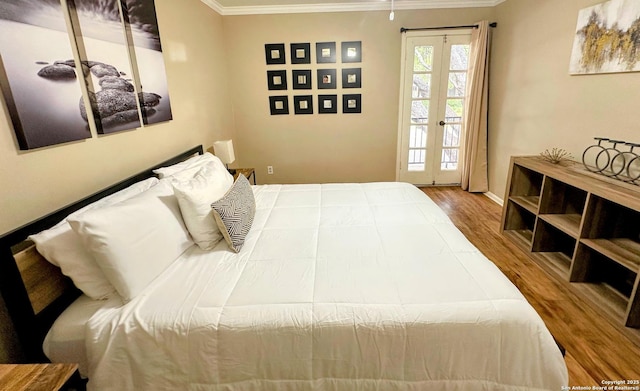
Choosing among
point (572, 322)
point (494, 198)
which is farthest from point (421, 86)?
point (572, 322)

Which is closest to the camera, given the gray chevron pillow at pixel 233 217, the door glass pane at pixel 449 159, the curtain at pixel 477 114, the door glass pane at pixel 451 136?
the gray chevron pillow at pixel 233 217

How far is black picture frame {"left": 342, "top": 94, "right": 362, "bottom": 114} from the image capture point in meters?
4.23

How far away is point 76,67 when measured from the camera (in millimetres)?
1590

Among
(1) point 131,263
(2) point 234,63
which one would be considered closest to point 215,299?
(1) point 131,263

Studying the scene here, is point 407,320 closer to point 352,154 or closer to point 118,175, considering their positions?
point 118,175

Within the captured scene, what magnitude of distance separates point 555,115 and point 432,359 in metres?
2.83

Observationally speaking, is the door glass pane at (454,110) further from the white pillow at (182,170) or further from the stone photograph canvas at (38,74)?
the stone photograph canvas at (38,74)

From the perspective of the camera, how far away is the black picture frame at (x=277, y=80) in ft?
13.6

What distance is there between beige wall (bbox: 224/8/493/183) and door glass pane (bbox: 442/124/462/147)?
0.73m

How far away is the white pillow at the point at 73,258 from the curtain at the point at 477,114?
4.23m

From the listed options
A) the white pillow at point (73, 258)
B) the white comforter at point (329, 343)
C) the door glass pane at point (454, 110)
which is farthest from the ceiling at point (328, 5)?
the white comforter at point (329, 343)

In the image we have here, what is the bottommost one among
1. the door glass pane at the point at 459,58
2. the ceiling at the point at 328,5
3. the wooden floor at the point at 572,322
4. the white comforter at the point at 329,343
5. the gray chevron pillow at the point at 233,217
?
the wooden floor at the point at 572,322

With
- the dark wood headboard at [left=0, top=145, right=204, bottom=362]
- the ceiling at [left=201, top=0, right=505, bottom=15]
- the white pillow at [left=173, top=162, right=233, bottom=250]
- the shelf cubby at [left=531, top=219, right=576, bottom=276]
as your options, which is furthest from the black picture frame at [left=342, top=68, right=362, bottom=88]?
the dark wood headboard at [left=0, top=145, right=204, bottom=362]

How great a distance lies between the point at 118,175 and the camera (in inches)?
75.8
